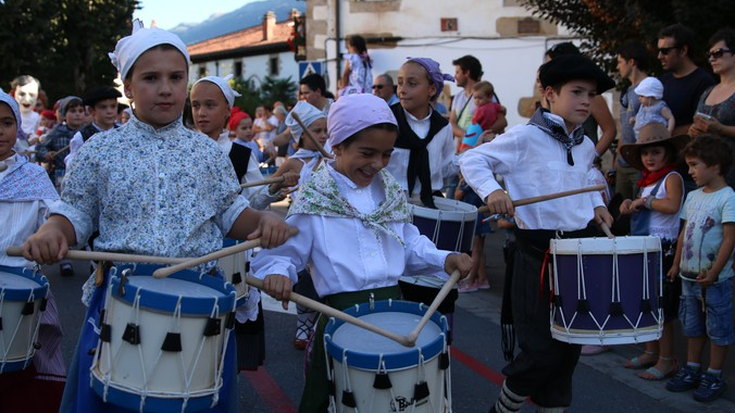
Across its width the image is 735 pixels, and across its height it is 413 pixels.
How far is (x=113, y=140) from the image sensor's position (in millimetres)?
3139

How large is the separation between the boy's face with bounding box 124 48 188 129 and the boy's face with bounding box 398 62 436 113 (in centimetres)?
279

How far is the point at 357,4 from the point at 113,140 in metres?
21.0

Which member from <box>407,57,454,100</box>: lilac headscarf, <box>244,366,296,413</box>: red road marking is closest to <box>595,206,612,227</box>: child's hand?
<box>407,57,454,100</box>: lilac headscarf

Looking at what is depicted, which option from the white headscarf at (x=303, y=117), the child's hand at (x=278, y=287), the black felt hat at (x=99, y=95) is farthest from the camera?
the black felt hat at (x=99, y=95)

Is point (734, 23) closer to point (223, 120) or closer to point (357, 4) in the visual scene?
point (223, 120)

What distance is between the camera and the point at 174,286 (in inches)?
116

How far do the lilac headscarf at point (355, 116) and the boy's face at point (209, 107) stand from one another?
2.27m

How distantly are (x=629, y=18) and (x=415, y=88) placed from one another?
4.25 meters

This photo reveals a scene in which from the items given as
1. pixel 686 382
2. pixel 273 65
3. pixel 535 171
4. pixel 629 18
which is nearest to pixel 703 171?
pixel 686 382

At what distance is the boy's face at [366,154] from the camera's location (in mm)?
3652

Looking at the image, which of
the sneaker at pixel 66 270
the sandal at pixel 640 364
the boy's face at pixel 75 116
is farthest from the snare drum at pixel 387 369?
the boy's face at pixel 75 116

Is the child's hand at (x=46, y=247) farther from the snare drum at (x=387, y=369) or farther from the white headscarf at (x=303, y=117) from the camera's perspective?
the white headscarf at (x=303, y=117)

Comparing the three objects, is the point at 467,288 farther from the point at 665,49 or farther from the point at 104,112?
the point at 104,112

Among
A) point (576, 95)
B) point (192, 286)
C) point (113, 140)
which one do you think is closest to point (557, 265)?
point (576, 95)
